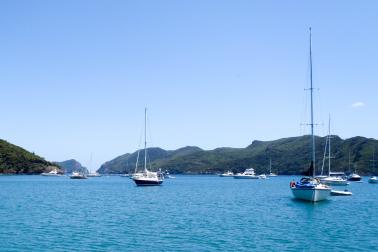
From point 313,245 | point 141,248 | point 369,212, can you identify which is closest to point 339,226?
point 313,245

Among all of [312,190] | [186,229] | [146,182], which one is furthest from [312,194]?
[146,182]

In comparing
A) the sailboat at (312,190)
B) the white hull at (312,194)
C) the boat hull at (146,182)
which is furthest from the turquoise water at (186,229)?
the boat hull at (146,182)

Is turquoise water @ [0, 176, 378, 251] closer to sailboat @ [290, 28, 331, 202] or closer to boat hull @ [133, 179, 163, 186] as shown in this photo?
sailboat @ [290, 28, 331, 202]

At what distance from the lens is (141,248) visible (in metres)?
31.4

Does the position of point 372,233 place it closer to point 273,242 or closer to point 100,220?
point 273,242

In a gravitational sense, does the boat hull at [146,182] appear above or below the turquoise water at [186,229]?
above

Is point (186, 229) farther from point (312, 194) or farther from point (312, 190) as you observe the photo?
point (312, 194)

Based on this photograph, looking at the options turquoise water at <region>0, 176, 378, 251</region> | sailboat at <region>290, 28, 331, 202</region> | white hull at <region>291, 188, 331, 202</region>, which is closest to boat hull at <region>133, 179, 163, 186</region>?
sailboat at <region>290, 28, 331, 202</region>

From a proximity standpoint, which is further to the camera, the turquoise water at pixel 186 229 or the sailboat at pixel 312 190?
the sailboat at pixel 312 190

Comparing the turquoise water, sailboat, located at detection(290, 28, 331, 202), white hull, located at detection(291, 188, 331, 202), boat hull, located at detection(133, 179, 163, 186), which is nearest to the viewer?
the turquoise water

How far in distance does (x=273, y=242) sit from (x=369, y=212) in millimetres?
28613

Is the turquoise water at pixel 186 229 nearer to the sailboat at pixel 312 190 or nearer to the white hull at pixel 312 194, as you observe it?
the white hull at pixel 312 194

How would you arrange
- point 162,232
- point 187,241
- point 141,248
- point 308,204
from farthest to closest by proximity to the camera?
point 308,204 → point 162,232 → point 187,241 → point 141,248

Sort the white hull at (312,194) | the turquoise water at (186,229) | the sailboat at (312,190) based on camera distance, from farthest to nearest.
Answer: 1. the sailboat at (312,190)
2. the white hull at (312,194)
3. the turquoise water at (186,229)
